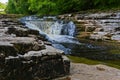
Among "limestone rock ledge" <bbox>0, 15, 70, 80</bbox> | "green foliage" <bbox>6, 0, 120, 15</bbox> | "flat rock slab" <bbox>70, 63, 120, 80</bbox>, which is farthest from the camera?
"green foliage" <bbox>6, 0, 120, 15</bbox>

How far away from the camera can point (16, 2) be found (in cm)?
6144

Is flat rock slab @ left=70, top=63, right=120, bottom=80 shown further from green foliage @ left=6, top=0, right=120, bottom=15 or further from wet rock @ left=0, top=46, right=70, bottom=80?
green foliage @ left=6, top=0, right=120, bottom=15

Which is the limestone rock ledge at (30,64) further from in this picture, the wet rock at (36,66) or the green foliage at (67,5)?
the green foliage at (67,5)

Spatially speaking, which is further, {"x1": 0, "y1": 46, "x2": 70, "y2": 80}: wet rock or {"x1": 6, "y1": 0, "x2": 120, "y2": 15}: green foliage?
{"x1": 6, "y1": 0, "x2": 120, "y2": 15}: green foliage

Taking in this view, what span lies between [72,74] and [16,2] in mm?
57111

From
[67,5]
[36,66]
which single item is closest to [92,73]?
[36,66]

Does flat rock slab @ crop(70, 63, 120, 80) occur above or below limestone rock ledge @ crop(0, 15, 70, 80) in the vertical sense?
below

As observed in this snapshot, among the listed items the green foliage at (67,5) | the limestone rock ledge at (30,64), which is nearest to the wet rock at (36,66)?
the limestone rock ledge at (30,64)

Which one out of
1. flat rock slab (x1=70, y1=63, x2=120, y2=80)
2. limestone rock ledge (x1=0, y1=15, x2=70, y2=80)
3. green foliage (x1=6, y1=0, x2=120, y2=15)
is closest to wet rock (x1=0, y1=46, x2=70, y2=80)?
limestone rock ledge (x1=0, y1=15, x2=70, y2=80)

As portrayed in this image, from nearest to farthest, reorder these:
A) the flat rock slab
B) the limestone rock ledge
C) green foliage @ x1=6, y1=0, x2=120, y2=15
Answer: the limestone rock ledge → the flat rock slab → green foliage @ x1=6, y1=0, x2=120, y2=15

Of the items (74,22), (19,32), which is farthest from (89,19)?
(19,32)

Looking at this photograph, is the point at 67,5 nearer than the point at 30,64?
No

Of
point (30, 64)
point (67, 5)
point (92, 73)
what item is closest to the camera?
point (30, 64)

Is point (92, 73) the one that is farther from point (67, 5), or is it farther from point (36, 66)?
point (67, 5)
